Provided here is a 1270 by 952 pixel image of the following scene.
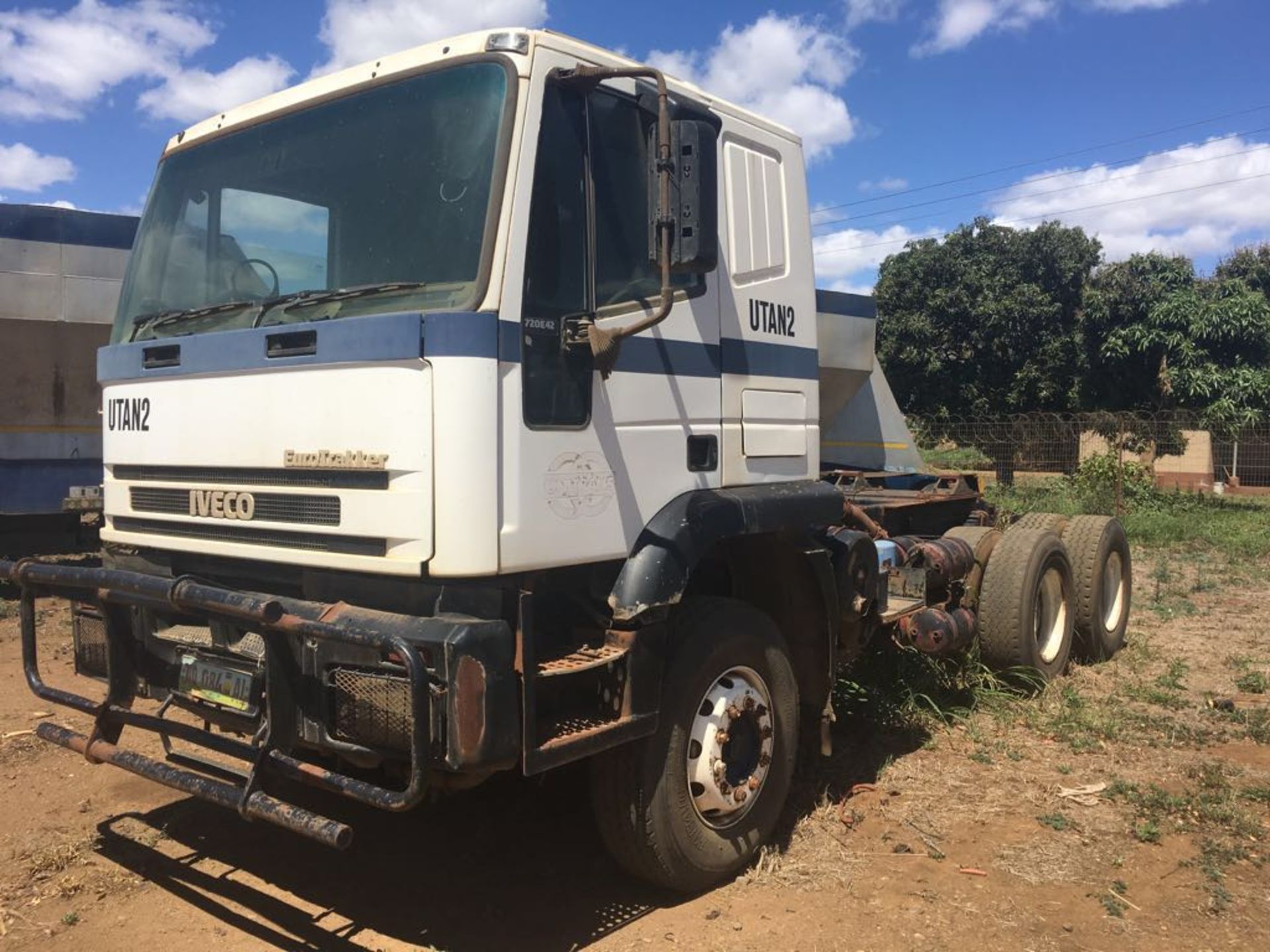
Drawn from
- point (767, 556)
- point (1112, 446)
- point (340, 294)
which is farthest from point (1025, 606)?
point (1112, 446)

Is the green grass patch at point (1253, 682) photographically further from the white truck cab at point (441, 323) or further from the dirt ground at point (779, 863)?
the white truck cab at point (441, 323)

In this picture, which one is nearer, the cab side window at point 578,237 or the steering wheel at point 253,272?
the cab side window at point 578,237

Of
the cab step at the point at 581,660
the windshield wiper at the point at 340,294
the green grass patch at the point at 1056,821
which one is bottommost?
the green grass patch at the point at 1056,821

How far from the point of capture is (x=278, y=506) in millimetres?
3604

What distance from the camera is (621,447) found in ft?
12.1

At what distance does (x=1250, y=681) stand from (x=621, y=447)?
217 inches

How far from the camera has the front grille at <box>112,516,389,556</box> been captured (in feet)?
11.0

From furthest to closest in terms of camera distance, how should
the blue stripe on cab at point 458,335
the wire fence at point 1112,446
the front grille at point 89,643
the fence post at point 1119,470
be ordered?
the wire fence at point 1112,446
the fence post at point 1119,470
the front grille at point 89,643
the blue stripe on cab at point 458,335

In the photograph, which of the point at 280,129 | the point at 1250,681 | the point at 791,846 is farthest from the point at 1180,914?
the point at 280,129

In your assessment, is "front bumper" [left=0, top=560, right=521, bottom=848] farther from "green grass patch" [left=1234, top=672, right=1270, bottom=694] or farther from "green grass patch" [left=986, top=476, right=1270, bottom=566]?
"green grass patch" [left=986, top=476, right=1270, bottom=566]

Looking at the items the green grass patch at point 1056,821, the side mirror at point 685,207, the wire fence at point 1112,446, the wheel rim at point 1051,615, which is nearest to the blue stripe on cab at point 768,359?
the side mirror at point 685,207

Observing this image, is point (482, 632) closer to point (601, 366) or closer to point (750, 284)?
point (601, 366)

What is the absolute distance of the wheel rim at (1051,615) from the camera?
23.2ft

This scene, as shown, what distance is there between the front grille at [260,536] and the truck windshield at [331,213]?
74 centimetres
